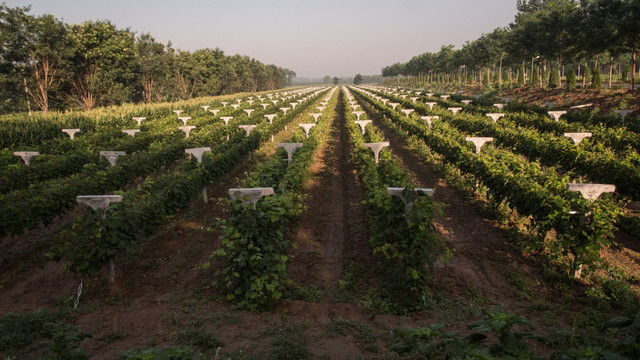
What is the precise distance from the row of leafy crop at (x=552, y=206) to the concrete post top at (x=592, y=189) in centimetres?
10

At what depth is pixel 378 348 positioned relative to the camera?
186 inches

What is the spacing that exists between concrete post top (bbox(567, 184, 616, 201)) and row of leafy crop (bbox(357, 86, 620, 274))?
97 mm

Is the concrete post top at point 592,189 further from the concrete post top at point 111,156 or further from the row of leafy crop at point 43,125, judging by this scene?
the row of leafy crop at point 43,125

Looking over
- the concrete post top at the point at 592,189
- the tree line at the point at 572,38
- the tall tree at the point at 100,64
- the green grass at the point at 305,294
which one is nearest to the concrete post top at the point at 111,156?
the green grass at the point at 305,294

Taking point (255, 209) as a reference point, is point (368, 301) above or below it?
below

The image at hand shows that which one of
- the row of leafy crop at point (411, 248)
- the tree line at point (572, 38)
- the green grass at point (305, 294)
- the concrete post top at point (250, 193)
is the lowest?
the green grass at point (305, 294)

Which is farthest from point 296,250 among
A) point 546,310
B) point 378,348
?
point 546,310

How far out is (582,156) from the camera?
1066 centimetres

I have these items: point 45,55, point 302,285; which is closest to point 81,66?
point 45,55

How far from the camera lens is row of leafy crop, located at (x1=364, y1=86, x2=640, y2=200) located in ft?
28.8

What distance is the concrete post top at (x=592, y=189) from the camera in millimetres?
6250

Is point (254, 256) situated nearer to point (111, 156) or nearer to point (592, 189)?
point (592, 189)

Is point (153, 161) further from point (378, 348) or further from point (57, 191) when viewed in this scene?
point (378, 348)

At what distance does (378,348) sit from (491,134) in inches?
630
